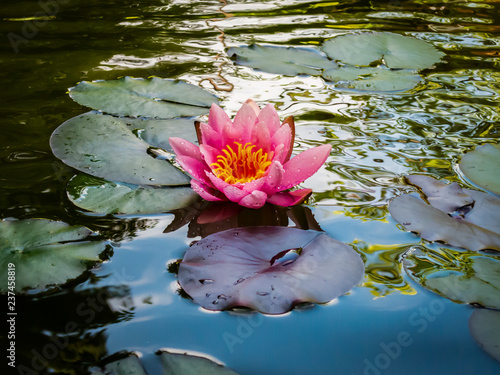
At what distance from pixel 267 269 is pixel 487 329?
1.61 feet

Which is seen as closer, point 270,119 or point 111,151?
point 270,119

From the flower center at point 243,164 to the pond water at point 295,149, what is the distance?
193 millimetres

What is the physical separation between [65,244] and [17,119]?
943 millimetres

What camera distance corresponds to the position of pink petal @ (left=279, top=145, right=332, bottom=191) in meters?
1.43

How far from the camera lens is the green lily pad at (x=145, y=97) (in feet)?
6.39

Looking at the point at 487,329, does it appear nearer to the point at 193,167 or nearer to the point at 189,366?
the point at 189,366

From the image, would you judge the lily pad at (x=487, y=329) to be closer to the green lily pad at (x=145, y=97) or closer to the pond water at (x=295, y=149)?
the pond water at (x=295, y=149)

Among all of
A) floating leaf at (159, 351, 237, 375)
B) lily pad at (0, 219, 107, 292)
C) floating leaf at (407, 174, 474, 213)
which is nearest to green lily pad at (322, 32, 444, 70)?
floating leaf at (407, 174, 474, 213)

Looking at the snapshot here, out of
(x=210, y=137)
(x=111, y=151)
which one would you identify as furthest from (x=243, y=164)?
(x=111, y=151)

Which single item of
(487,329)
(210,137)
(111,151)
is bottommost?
(487,329)

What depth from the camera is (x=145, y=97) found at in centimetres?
205

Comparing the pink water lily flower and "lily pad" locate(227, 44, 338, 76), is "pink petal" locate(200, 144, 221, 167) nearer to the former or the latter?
the pink water lily flower

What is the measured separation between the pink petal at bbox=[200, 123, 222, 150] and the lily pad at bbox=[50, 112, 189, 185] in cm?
15

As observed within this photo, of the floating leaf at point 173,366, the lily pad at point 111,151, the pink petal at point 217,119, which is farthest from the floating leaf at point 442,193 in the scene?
the floating leaf at point 173,366
